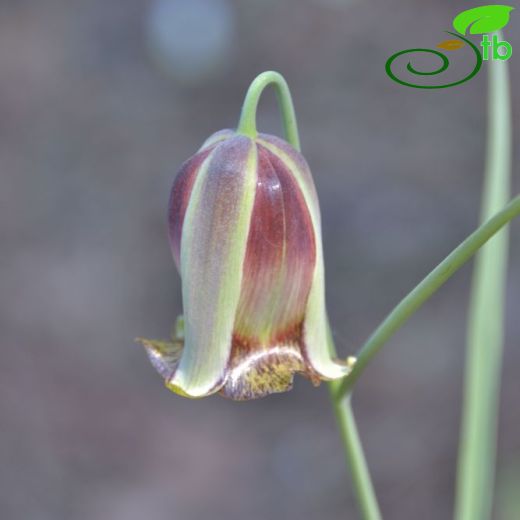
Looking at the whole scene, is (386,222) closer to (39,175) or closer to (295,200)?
(39,175)

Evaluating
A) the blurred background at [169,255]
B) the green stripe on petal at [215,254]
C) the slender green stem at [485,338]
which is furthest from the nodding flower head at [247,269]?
the blurred background at [169,255]

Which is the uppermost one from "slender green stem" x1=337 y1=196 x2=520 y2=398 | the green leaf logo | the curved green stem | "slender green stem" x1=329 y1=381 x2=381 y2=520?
the green leaf logo

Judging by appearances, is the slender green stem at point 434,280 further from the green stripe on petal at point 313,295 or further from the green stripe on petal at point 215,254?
the green stripe on petal at point 215,254

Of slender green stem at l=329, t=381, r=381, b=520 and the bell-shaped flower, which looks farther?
slender green stem at l=329, t=381, r=381, b=520

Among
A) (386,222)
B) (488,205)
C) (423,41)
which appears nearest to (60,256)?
(386,222)

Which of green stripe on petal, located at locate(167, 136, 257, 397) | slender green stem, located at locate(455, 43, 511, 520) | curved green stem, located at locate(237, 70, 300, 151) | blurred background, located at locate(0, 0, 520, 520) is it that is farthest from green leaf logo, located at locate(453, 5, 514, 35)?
blurred background, located at locate(0, 0, 520, 520)

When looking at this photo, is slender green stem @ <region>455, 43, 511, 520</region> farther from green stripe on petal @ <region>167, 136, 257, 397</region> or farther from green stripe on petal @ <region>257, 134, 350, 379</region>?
green stripe on petal @ <region>167, 136, 257, 397</region>

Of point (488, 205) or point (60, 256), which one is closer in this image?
point (488, 205)
